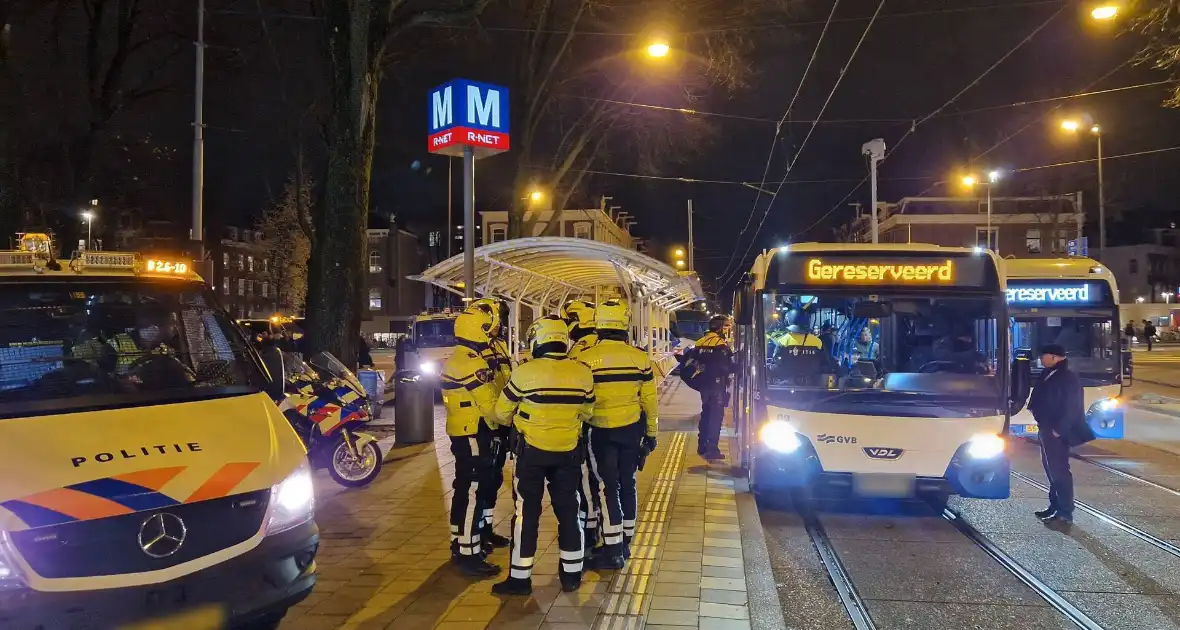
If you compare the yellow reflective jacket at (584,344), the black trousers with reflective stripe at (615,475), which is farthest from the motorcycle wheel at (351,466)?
the yellow reflective jacket at (584,344)

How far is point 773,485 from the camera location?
7.88 meters

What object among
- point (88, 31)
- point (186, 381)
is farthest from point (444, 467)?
point (88, 31)

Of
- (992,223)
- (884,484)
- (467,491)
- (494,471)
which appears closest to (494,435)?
(494,471)

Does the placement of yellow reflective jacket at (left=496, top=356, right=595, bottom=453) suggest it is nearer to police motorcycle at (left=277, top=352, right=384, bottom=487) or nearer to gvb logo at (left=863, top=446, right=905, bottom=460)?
gvb logo at (left=863, top=446, right=905, bottom=460)

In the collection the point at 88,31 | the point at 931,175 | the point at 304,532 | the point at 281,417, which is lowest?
the point at 304,532

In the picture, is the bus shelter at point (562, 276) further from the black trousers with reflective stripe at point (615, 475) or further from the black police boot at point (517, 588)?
the black police boot at point (517, 588)

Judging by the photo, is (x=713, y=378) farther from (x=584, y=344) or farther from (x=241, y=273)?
(x=241, y=273)

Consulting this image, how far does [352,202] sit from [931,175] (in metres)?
50.7

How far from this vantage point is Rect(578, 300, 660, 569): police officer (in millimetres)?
6098

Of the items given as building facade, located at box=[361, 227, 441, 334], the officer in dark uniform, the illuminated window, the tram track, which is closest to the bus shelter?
the officer in dark uniform

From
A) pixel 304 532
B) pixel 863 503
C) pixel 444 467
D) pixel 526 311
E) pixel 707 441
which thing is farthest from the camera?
pixel 526 311

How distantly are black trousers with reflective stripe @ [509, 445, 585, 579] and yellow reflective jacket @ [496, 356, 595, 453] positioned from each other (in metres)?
0.10

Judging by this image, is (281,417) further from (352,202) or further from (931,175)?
(931,175)

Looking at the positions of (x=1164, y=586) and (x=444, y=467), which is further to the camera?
(x=444, y=467)
